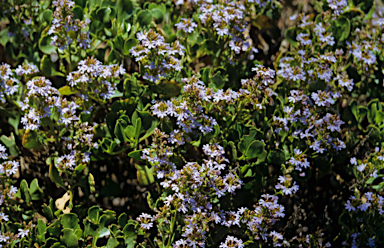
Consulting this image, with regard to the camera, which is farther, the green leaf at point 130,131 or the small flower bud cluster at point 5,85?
the small flower bud cluster at point 5,85

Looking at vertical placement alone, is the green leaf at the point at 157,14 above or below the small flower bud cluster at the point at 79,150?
above

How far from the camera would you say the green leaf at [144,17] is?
7.03ft

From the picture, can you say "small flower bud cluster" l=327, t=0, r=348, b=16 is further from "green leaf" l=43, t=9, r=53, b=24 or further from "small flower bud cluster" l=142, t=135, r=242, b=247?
"green leaf" l=43, t=9, r=53, b=24

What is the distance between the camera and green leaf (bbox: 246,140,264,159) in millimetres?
1901

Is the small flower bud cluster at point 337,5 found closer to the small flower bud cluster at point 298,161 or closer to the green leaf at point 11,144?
the small flower bud cluster at point 298,161

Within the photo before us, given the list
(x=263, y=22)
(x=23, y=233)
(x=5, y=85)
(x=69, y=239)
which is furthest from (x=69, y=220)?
(x=263, y=22)

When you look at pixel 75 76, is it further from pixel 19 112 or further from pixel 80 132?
pixel 19 112

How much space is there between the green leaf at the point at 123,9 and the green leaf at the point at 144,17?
7cm

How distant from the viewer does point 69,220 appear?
1.88 meters

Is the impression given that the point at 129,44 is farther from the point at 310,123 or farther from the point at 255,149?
the point at 310,123

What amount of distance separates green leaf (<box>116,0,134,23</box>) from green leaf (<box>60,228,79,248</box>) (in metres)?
1.14

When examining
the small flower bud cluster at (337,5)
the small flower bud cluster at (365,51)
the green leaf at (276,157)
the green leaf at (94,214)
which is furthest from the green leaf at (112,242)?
the small flower bud cluster at (337,5)

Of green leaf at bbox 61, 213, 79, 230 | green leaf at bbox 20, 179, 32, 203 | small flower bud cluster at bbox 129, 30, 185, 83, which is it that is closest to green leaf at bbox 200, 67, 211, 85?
small flower bud cluster at bbox 129, 30, 185, 83

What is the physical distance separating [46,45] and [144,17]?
0.56 metres
